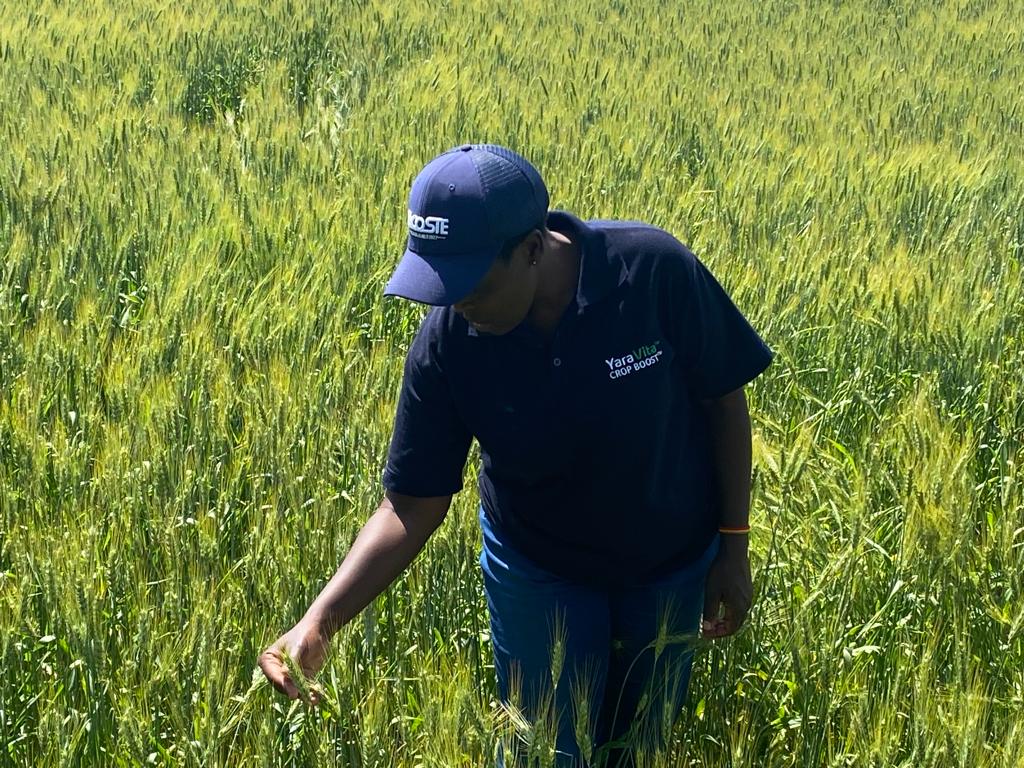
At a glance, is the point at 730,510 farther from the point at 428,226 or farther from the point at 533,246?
the point at 428,226

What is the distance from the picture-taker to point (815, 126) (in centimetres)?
683

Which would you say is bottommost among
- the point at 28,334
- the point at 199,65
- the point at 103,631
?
the point at 199,65

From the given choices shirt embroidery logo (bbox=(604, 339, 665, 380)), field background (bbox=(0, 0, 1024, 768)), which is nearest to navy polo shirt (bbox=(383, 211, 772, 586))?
shirt embroidery logo (bbox=(604, 339, 665, 380))

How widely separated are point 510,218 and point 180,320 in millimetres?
2009

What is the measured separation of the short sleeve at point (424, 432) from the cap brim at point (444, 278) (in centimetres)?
22

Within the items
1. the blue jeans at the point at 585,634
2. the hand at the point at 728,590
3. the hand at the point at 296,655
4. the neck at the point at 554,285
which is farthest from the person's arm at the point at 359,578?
the hand at the point at 728,590

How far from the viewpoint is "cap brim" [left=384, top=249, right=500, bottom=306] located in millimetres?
1643

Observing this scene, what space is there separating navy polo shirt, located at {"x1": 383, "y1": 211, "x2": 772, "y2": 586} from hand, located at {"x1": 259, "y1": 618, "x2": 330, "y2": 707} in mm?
283

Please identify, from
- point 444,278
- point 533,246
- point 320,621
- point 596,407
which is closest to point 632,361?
point 596,407

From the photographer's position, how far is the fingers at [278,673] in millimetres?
1635

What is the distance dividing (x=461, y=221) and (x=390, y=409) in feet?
4.09

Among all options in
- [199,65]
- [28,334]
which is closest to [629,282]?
[28,334]

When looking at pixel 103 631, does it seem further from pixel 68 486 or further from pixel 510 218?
pixel 510 218

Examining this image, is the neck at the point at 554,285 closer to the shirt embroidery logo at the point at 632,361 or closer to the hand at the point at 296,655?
the shirt embroidery logo at the point at 632,361
